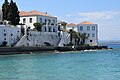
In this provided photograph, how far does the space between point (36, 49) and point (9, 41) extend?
555 centimetres

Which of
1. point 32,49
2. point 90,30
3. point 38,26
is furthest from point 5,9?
point 90,30

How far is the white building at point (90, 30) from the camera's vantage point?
98500 millimetres

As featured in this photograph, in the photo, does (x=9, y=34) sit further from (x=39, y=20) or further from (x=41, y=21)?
(x=41, y=21)

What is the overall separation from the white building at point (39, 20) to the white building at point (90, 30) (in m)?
17.2

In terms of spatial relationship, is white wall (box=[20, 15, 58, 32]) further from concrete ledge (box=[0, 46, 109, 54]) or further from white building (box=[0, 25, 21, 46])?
white building (box=[0, 25, 21, 46])

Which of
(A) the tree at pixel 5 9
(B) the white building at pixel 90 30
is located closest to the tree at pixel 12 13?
(A) the tree at pixel 5 9

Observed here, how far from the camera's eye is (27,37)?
239ft

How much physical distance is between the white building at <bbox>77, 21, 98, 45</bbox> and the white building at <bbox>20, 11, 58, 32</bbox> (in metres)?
17.2

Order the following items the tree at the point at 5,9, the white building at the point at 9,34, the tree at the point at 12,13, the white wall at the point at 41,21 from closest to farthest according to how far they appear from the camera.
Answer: the white building at the point at 9,34, the tree at the point at 12,13, the tree at the point at 5,9, the white wall at the point at 41,21

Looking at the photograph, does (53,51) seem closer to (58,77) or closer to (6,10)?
(6,10)

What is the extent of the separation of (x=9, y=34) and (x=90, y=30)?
35.5 metres

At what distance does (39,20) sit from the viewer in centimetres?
8150

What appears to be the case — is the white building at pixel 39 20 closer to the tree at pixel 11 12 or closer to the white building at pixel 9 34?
the tree at pixel 11 12

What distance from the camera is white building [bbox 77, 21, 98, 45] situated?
9850 cm
